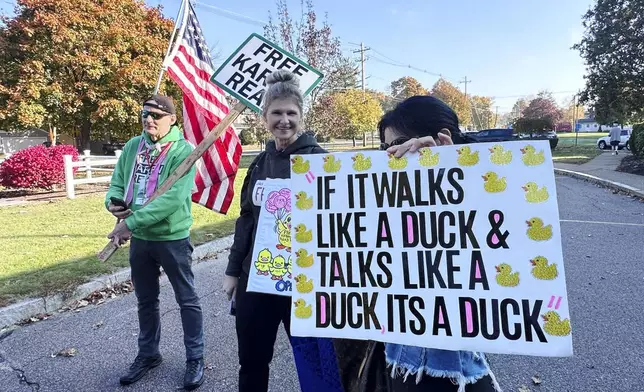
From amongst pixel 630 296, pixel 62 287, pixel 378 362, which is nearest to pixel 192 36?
pixel 62 287

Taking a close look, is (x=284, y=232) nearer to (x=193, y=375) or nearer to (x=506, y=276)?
(x=506, y=276)

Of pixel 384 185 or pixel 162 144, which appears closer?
pixel 384 185

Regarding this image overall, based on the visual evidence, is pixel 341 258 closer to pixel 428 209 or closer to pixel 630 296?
pixel 428 209

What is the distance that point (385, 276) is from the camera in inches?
61.1

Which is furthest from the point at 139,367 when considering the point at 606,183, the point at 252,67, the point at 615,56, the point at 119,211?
the point at 615,56

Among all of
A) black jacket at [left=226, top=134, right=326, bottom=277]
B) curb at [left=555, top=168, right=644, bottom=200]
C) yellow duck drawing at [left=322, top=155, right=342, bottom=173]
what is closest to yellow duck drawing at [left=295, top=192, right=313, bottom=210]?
yellow duck drawing at [left=322, top=155, right=342, bottom=173]

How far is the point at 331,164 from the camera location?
1.69 metres

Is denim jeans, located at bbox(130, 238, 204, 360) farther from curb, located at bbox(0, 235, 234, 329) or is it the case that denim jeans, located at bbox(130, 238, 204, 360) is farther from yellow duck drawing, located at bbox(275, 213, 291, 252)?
curb, located at bbox(0, 235, 234, 329)

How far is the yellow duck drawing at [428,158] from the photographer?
60.1 inches

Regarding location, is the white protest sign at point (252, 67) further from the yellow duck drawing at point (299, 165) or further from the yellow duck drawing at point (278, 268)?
the yellow duck drawing at point (299, 165)

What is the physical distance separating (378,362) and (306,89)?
1920 mm

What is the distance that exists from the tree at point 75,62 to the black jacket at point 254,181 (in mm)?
20067

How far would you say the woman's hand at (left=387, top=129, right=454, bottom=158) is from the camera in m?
1.53

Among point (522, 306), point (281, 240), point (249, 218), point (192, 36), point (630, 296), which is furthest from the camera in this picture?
point (192, 36)
